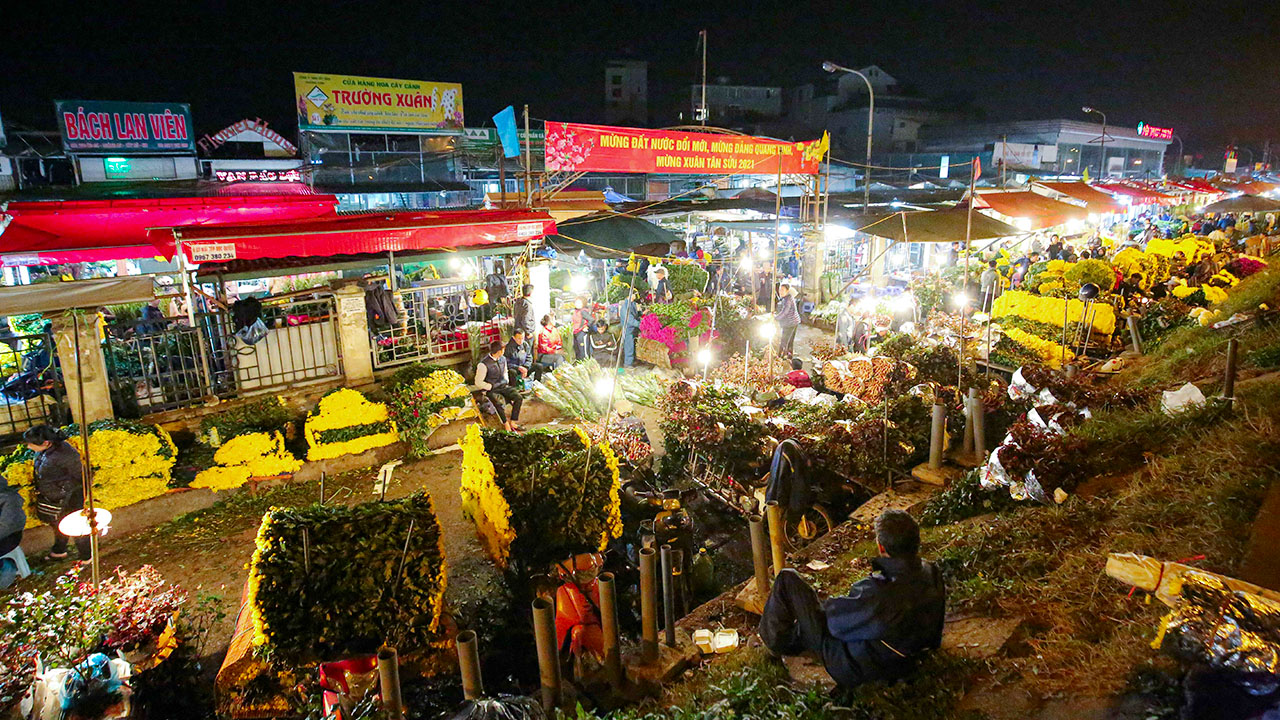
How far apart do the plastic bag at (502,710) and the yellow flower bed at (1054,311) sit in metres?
11.8

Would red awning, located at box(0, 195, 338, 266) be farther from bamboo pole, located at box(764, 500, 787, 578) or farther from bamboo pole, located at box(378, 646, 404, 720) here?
bamboo pole, located at box(764, 500, 787, 578)

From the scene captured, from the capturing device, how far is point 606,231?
43.3 feet

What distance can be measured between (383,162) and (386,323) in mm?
18565

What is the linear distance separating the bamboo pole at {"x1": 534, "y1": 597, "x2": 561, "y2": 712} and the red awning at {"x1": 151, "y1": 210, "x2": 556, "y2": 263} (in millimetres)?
6840

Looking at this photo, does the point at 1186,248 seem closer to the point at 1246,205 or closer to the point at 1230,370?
the point at 1246,205

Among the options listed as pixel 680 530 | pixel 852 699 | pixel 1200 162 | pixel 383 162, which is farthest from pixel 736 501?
pixel 1200 162

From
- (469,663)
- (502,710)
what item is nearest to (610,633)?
(469,663)

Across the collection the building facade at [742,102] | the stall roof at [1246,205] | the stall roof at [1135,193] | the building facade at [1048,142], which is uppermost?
the building facade at [742,102]

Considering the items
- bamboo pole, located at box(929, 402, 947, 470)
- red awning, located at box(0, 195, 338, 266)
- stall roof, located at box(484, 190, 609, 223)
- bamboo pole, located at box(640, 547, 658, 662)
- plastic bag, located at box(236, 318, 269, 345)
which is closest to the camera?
bamboo pole, located at box(640, 547, 658, 662)

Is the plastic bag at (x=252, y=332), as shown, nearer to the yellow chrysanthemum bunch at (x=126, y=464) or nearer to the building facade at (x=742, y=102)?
the yellow chrysanthemum bunch at (x=126, y=464)

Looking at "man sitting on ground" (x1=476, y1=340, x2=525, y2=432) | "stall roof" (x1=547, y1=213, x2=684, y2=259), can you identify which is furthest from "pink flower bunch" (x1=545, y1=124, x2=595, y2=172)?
"man sitting on ground" (x1=476, y1=340, x2=525, y2=432)

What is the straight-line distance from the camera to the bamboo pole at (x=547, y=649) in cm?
400

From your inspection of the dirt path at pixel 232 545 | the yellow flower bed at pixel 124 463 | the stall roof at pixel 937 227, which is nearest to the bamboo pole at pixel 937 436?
the stall roof at pixel 937 227

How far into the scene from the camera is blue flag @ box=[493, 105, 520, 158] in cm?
1125
